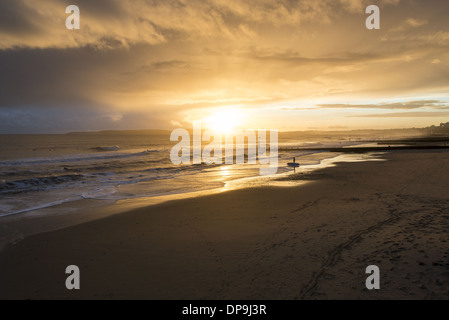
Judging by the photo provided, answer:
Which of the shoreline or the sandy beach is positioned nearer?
the sandy beach

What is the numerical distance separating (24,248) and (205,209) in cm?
694

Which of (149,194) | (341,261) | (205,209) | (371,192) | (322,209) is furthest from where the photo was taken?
(149,194)

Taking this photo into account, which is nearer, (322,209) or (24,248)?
(24,248)

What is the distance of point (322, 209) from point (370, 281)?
20.7 feet

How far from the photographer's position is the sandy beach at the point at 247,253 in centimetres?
559

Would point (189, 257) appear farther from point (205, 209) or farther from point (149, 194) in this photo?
point (149, 194)

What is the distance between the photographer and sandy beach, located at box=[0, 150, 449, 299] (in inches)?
220

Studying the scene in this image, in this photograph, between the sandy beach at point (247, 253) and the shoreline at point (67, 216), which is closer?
the sandy beach at point (247, 253)

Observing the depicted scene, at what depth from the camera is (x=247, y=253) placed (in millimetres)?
7395

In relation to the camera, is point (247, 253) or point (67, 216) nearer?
point (247, 253)
